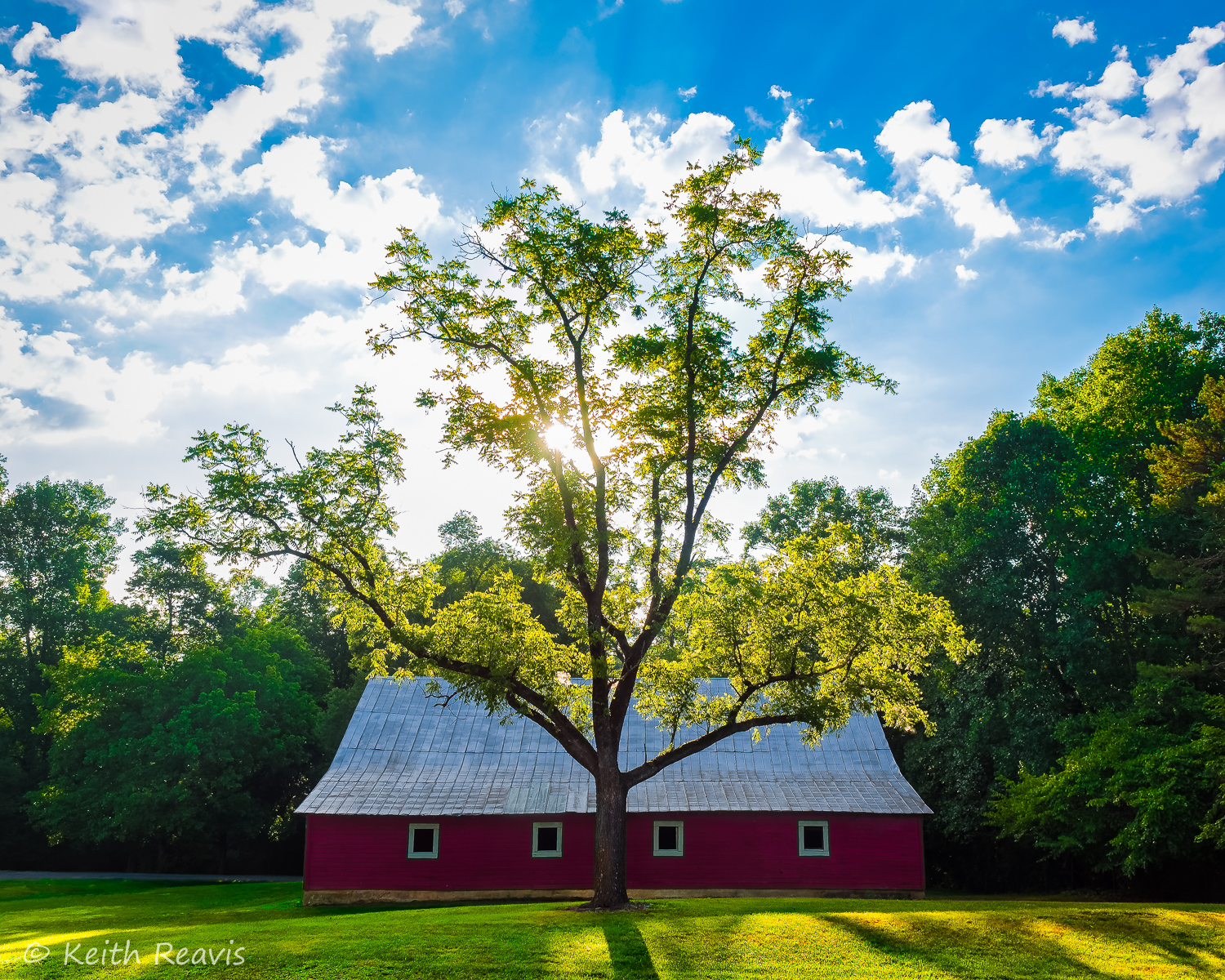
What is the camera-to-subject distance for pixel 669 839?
26906mm

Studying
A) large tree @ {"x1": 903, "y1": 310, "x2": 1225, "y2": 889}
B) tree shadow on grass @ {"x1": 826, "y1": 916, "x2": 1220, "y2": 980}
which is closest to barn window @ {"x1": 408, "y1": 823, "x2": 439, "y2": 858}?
tree shadow on grass @ {"x1": 826, "y1": 916, "x2": 1220, "y2": 980}

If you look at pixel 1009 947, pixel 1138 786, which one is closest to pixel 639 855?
pixel 1009 947

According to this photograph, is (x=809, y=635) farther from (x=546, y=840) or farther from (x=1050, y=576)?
(x=1050, y=576)

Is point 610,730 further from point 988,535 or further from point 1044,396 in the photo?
point 1044,396

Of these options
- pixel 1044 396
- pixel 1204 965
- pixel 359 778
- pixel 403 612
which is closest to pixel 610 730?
pixel 403 612

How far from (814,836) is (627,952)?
598 inches

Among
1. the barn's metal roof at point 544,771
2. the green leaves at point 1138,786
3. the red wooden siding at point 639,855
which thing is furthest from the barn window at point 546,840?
the green leaves at point 1138,786

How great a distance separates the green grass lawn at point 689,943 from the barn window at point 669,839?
639cm

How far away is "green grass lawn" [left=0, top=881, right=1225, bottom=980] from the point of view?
1273 cm

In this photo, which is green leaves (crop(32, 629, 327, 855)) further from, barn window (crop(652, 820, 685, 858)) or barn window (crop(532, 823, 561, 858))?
barn window (crop(652, 820, 685, 858))

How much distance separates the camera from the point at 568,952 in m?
13.6

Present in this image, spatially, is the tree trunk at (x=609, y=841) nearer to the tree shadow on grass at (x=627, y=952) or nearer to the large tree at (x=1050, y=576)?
the tree shadow on grass at (x=627, y=952)

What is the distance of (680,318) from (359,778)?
19.2 m

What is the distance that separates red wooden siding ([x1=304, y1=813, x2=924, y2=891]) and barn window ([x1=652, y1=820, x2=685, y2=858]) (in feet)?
0.51
